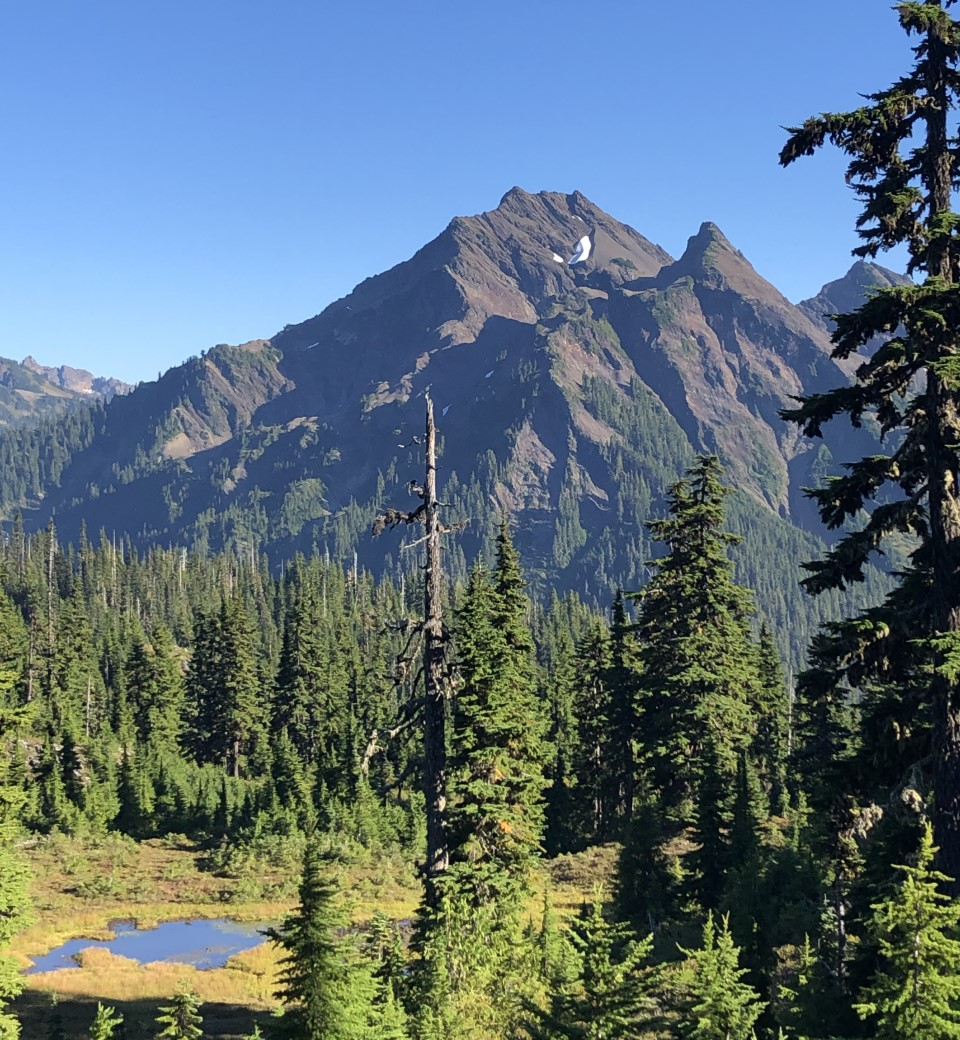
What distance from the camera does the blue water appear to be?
37938 millimetres

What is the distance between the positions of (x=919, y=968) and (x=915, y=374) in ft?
20.9

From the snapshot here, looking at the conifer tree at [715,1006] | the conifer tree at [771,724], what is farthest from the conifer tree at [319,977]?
the conifer tree at [771,724]

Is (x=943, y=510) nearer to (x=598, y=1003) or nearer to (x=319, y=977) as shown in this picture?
(x=598, y=1003)

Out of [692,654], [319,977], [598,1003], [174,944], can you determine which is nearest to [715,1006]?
[598,1003]

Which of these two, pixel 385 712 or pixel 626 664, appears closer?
pixel 626 664

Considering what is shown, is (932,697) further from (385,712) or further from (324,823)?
(385,712)

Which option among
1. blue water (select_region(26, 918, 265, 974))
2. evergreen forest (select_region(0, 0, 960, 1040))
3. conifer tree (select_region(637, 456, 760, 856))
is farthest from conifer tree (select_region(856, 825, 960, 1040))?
blue water (select_region(26, 918, 265, 974))

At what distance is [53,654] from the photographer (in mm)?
90125

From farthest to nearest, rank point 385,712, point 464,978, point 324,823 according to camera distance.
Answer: point 385,712 < point 324,823 < point 464,978

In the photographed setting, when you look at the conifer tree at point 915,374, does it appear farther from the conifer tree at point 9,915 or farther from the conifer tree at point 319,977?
the conifer tree at point 9,915

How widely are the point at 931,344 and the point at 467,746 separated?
2269 centimetres

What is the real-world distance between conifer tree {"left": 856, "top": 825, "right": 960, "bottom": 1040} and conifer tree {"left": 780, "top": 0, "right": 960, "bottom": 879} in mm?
1420

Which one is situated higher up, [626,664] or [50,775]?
[626,664]

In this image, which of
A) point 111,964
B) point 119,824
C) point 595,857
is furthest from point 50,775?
point 595,857
